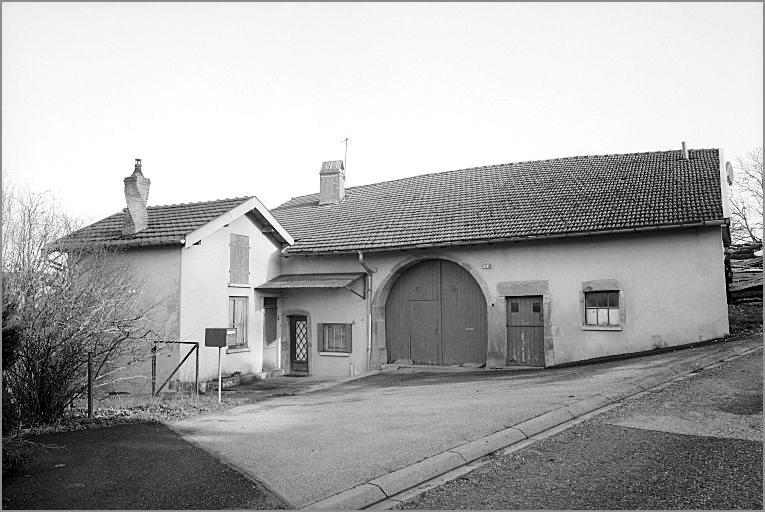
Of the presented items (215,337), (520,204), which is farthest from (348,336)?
(215,337)

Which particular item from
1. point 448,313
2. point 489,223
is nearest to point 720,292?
point 489,223

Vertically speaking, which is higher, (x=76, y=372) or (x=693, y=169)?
(x=693, y=169)

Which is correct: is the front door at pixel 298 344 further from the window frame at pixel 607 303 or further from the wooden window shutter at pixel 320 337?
the window frame at pixel 607 303

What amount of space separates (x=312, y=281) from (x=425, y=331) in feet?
11.6

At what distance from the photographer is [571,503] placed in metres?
5.40

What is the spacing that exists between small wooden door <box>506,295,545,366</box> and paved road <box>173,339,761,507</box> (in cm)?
196

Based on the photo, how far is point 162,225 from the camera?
1630cm

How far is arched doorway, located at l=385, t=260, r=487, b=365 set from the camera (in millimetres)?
17000

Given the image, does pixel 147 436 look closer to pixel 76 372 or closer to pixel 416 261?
pixel 76 372

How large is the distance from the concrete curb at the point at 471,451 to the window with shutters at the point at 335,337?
9.19 m

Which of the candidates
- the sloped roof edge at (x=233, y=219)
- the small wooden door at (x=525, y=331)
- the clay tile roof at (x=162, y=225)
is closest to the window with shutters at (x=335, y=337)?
the sloped roof edge at (x=233, y=219)

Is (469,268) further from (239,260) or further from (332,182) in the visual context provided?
(332,182)

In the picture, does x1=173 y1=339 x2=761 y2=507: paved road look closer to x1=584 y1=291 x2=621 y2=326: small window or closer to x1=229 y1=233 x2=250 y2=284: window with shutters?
x1=584 y1=291 x2=621 y2=326: small window

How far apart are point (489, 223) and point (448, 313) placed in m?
2.78
